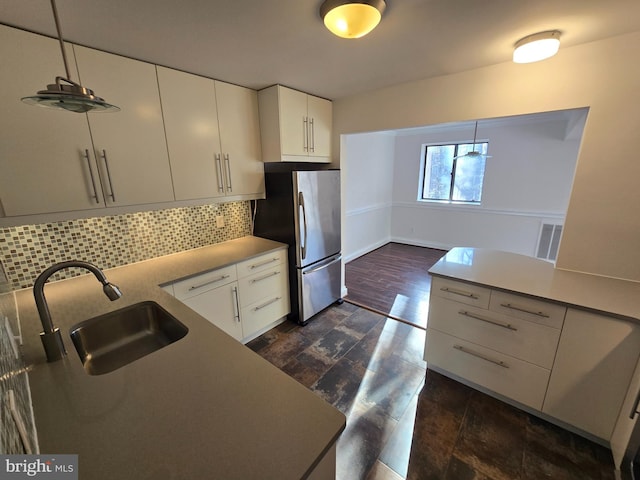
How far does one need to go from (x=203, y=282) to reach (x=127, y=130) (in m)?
1.16

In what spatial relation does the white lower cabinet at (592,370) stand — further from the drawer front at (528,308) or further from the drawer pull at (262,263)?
the drawer pull at (262,263)

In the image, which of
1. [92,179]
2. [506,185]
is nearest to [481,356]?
[92,179]

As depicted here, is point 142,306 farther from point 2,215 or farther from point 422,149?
point 422,149

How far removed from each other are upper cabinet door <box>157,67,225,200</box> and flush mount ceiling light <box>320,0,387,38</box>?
1.26 metres

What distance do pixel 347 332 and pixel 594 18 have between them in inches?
105

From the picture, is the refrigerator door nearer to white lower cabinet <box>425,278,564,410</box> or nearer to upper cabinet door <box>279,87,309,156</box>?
upper cabinet door <box>279,87,309,156</box>

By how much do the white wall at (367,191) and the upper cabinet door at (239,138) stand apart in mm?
1961

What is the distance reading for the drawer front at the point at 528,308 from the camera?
1.54 meters

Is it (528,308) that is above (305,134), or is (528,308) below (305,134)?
below

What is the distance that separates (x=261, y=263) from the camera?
2469mm

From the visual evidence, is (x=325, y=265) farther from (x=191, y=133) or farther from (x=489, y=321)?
(x=191, y=133)

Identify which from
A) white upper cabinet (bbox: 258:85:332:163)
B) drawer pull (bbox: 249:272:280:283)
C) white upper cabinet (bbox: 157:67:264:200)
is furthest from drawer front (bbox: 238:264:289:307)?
white upper cabinet (bbox: 258:85:332:163)

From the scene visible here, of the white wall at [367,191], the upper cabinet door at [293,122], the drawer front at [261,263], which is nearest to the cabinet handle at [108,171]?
the drawer front at [261,263]

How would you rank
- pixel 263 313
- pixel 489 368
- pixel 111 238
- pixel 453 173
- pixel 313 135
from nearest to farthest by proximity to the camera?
1. pixel 489 368
2. pixel 111 238
3. pixel 263 313
4. pixel 313 135
5. pixel 453 173
